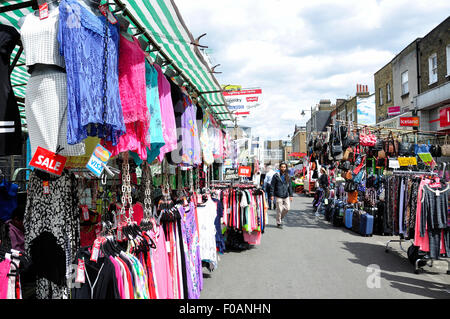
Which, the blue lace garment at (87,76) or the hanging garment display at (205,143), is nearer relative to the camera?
the blue lace garment at (87,76)

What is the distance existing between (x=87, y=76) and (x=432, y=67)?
54.7 feet

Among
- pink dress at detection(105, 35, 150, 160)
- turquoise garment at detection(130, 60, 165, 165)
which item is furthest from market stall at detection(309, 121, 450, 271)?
pink dress at detection(105, 35, 150, 160)

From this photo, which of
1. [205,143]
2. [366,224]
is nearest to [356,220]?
[366,224]

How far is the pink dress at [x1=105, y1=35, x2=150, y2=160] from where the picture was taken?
217cm

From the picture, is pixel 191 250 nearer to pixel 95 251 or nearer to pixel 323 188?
pixel 95 251

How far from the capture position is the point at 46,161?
5.47 feet

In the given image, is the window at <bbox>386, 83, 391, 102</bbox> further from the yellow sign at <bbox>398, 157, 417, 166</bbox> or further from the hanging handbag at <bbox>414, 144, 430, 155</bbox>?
the yellow sign at <bbox>398, 157, 417, 166</bbox>

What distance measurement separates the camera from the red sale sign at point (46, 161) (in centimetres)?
164

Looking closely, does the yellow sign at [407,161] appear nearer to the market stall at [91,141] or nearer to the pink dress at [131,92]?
the market stall at [91,141]

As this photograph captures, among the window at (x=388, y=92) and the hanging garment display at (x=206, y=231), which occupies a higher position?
the window at (x=388, y=92)

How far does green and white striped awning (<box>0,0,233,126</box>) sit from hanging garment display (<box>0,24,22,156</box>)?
1.40ft

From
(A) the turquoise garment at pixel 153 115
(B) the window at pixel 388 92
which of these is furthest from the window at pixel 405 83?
(A) the turquoise garment at pixel 153 115

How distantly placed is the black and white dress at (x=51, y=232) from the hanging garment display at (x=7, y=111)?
2.17 ft

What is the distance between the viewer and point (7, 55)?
5.83 ft
